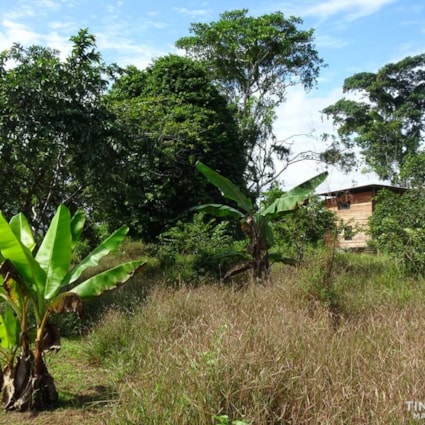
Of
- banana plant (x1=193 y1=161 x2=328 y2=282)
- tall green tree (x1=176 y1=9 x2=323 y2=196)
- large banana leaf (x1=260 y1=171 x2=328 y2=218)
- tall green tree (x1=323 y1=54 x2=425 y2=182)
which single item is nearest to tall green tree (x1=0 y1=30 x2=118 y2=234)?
banana plant (x1=193 y1=161 x2=328 y2=282)

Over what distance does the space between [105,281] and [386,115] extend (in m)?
36.7

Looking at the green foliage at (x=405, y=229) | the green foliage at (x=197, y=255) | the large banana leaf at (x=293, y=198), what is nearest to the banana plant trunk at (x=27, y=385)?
the green foliage at (x=197, y=255)

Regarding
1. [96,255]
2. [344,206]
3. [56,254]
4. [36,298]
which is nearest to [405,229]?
[96,255]

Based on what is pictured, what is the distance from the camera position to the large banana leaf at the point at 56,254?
12.9 ft

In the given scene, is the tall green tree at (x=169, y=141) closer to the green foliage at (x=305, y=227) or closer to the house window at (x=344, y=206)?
the green foliage at (x=305, y=227)

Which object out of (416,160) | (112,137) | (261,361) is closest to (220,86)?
(416,160)

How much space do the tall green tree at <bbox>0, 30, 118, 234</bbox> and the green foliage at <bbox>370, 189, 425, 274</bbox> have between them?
6278 mm

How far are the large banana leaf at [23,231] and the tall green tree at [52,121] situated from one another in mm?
3631

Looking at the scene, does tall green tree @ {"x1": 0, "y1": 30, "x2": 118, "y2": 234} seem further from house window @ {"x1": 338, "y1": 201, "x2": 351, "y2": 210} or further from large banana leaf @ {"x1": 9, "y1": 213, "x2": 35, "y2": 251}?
house window @ {"x1": 338, "y1": 201, "x2": 351, "y2": 210}

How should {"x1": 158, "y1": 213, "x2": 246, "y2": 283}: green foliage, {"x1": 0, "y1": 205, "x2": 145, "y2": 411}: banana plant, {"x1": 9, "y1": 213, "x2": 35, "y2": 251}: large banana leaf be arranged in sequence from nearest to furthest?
{"x1": 0, "y1": 205, "x2": 145, "y2": 411}: banana plant < {"x1": 9, "y1": 213, "x2": 35, "y2": 251}: large banana leaf < {"x1": 158, "y1": 213, "x2": 246, "y2": 283}: green foliage

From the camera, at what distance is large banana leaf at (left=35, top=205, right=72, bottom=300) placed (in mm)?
3924

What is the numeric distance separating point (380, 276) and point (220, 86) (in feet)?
67.1

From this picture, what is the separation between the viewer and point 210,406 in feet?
9.02

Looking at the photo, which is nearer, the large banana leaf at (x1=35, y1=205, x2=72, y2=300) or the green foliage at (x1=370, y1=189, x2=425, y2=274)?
the large banana leaf at (x1=35, y1=205, x2=72, y2=300)
